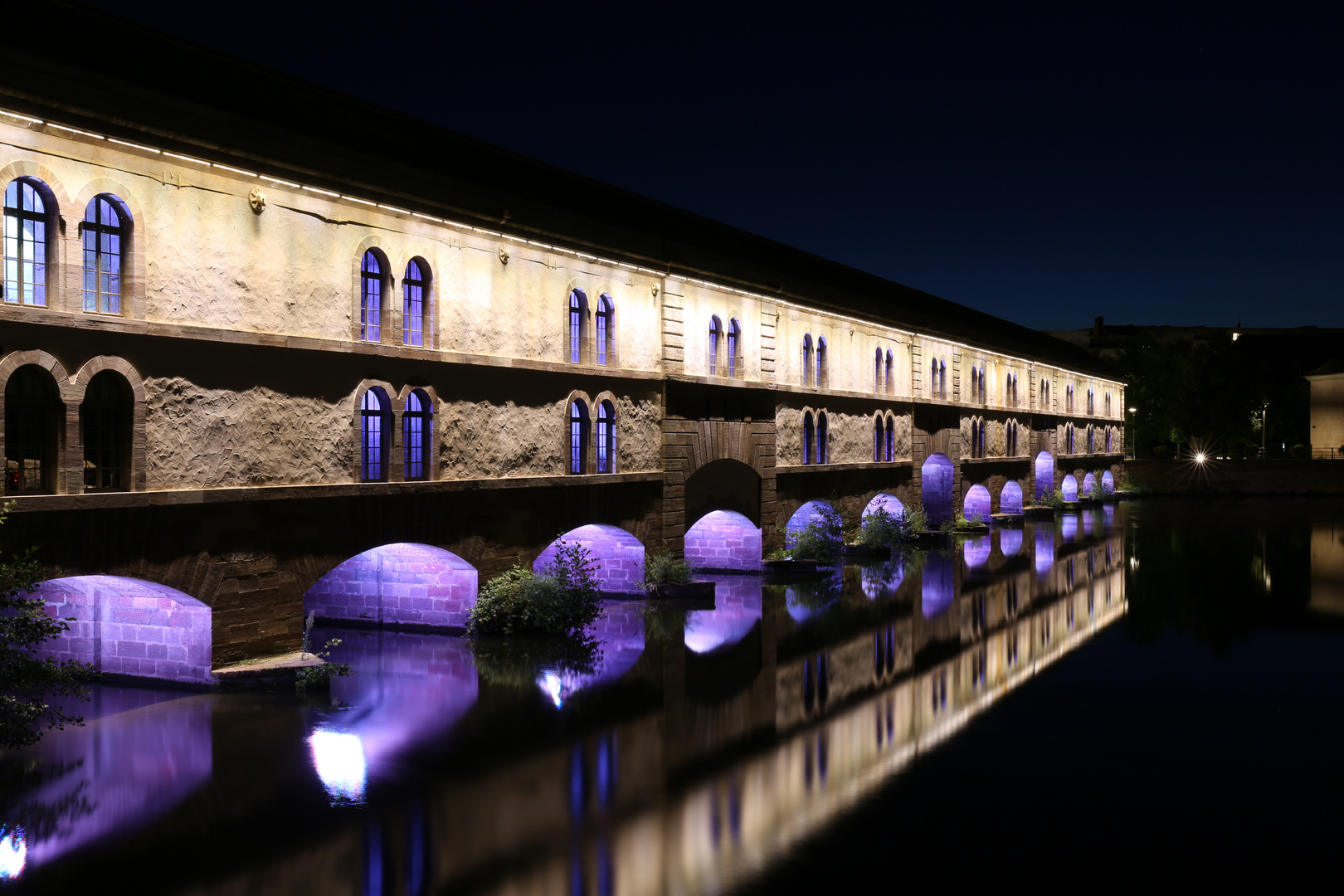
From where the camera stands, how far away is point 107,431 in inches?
542

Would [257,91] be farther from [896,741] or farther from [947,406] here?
[947,406]

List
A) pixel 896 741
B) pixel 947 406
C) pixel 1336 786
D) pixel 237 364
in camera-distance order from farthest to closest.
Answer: pixel 947 406 → pixel 237 364 → pixel 896 741 → pixel 1336 786

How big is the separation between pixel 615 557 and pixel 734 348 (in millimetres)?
6449

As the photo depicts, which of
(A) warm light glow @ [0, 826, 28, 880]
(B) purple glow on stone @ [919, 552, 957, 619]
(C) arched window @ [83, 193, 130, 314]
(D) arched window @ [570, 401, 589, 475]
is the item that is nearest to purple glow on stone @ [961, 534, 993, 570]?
(B) purple glow on stone @ [919, 552, 957, 619]

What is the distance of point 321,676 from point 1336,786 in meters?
13.1

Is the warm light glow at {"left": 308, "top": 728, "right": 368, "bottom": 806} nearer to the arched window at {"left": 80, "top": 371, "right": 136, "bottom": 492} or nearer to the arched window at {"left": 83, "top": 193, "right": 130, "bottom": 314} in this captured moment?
the arched window at {"left": 80, "top": 371, "right": 136, "bottom": 492}

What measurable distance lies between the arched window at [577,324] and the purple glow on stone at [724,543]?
807cm

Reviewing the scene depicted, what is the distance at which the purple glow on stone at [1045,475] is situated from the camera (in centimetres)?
5594

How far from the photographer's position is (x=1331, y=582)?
30359 mm

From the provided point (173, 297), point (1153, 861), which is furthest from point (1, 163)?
point (1153, 861)

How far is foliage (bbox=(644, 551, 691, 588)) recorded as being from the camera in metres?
24.2

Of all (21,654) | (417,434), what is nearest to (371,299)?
(417,434)

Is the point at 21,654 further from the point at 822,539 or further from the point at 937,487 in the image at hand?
the point at 937,487

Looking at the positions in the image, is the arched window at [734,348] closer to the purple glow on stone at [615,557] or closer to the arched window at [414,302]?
the purple glow on stone at [615,557]
